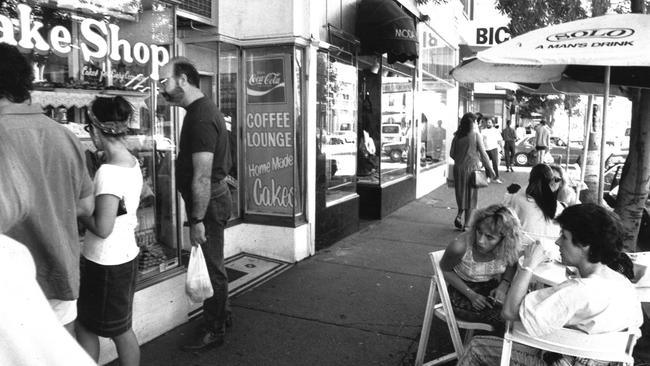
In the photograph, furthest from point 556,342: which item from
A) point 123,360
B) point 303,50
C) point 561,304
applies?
point 303,50

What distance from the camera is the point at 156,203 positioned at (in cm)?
470

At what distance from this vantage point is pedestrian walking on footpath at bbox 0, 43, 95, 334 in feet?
6.88

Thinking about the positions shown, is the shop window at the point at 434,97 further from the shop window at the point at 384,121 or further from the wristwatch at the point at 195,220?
the wristwatch at the point at 195,220

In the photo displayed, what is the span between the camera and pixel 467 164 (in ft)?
25.9

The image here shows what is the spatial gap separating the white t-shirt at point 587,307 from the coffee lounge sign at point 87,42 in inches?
130

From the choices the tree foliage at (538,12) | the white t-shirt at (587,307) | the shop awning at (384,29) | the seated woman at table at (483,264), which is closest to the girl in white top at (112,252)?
the seated woman at table at (483,264)

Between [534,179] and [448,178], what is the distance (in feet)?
32.7

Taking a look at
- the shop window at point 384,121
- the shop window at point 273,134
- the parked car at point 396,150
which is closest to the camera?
the shop window at point 273,134

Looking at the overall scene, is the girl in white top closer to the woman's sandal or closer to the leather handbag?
the leather handbag

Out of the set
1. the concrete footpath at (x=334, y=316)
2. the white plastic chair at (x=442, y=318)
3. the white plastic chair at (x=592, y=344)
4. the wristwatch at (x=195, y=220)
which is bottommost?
the concrete footpath at (x=334, y=316)

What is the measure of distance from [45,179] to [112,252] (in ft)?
2.07

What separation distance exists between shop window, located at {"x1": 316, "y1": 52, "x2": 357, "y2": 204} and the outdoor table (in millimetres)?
3391

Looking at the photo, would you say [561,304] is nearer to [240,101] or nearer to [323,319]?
[323,319]

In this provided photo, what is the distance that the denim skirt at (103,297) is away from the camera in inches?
107
